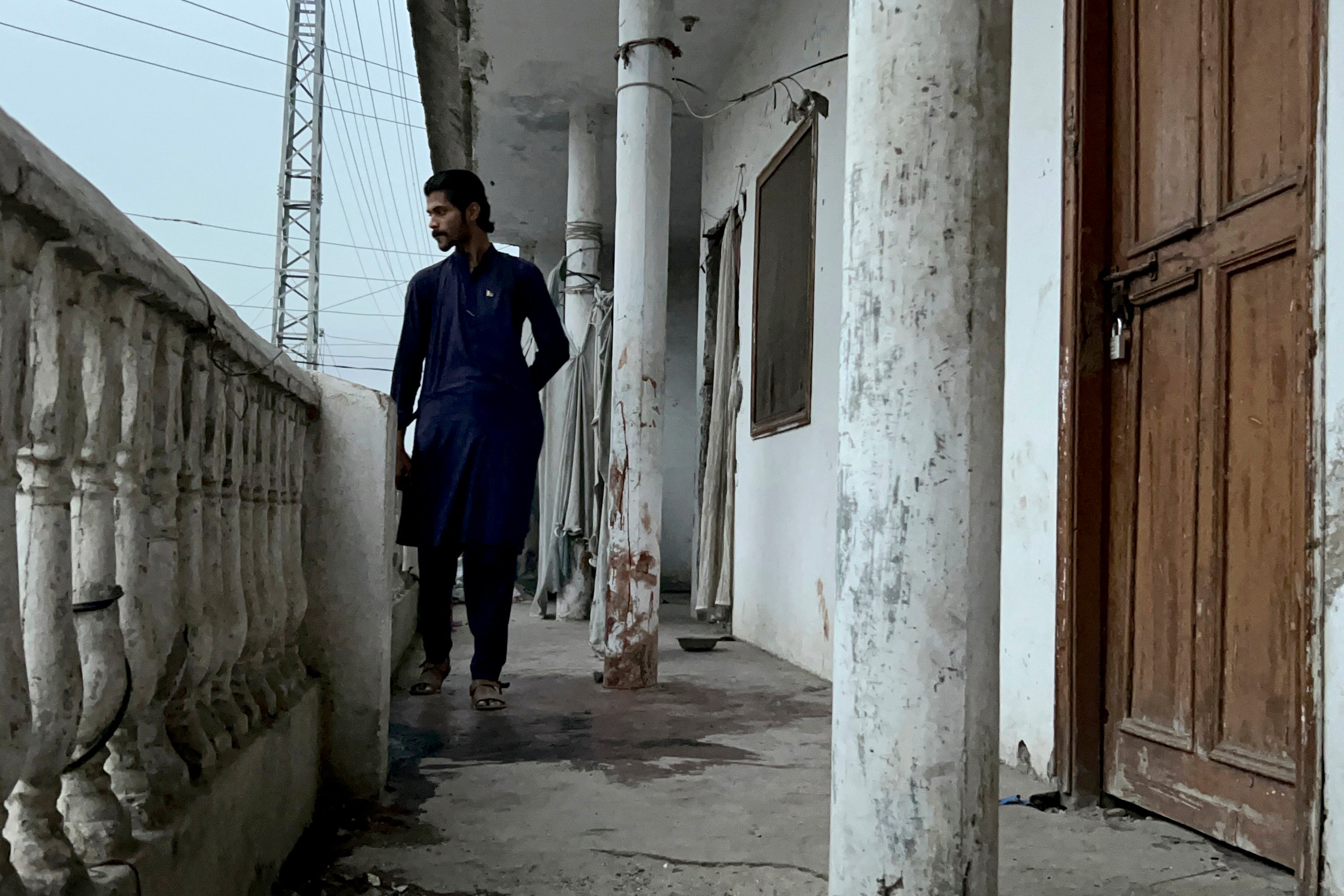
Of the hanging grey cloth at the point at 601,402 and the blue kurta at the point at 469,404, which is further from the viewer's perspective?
the hanging grey cloth at the point at 601,402

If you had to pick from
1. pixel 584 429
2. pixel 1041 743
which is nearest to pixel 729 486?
pixel 584 429

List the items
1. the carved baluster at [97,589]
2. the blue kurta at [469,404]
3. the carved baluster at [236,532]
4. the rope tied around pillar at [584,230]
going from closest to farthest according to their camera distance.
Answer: the carved baluster at [97,589]
the carved baluster at [236,532]
the blue kurta at [469,404]
the rope tied around pillar at [584,230]

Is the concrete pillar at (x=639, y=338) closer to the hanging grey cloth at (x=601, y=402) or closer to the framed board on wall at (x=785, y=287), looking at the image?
the framed board on wall at (x=785, y=287)

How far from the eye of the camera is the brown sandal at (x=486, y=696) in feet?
12.4

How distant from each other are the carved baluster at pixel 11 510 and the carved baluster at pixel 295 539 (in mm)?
1318

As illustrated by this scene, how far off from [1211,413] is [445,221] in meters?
2.42

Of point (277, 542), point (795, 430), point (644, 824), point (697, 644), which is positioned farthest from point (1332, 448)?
point (697, 644)

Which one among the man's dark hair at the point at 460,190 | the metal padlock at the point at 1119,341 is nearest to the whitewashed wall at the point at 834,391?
the metal padlock at the point at 1119,341

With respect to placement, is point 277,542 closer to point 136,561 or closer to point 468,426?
point 136,561

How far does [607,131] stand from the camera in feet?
27.2

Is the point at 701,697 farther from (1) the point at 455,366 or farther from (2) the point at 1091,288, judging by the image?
(2) the point at 1091,288

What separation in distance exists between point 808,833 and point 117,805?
1438mm

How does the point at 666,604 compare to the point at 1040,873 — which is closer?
the point at 1040,873

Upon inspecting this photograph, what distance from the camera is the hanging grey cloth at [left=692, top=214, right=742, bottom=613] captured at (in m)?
6.68
